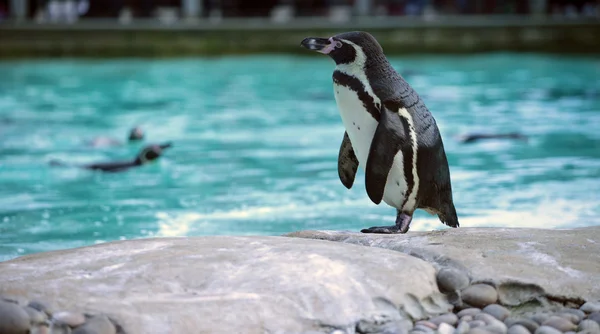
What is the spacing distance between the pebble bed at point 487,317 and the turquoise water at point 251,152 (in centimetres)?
224

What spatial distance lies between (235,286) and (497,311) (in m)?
0.79

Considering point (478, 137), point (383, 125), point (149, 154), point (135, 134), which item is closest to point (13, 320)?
point (383, 125)

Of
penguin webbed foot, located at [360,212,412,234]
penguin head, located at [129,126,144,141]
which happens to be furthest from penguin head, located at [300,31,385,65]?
penguin head, located at [129,126,144,141]

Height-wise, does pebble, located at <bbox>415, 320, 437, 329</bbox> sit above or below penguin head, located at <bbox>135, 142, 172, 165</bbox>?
above

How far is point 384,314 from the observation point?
2.59 meters

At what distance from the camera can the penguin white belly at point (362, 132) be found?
3314 mm

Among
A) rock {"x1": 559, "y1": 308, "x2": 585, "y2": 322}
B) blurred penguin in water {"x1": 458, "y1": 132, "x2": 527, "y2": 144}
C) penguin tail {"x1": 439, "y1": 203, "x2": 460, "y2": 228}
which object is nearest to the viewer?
rock {"x1": 559, "y1": 308, "x2": 585, "y2": 322}

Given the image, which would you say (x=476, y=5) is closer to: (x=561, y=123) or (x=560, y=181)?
(x=561, y=123)

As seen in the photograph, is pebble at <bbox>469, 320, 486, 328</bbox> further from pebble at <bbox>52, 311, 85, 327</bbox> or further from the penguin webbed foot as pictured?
pebble at <bbox>52, 311, 85, 327</bbox>

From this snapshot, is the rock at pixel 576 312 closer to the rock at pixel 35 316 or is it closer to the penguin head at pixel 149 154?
the rock at pixel 35 316

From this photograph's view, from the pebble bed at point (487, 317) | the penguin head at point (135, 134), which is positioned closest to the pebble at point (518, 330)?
the pebble bed at point (487, 317)

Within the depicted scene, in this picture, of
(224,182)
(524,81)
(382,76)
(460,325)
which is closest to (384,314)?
(460,325)

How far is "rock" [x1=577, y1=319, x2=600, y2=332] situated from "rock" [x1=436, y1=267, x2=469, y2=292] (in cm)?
36

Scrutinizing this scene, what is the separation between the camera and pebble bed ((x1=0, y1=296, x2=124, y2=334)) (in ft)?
7.66
